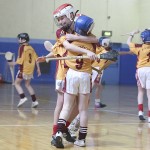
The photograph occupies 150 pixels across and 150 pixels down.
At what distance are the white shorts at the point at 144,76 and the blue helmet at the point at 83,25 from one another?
139 inches

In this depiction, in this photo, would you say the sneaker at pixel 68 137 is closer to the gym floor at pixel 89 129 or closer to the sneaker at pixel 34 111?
the gym floor at pixel 89 129

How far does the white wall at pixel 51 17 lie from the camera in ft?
74.7

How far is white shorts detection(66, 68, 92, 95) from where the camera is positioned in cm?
587

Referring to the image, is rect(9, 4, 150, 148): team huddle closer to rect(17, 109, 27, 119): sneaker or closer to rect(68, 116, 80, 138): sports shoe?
rect(68, 116, 80, 138): sports shoe

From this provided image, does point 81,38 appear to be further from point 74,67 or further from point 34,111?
point 34,111

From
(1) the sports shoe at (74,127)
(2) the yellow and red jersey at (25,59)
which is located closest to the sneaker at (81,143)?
(1) the sports shoe at (74,127)

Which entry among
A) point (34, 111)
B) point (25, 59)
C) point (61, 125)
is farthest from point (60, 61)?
point (25, 59)

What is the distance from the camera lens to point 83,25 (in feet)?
19.2

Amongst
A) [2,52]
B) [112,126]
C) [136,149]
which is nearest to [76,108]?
[136,149]

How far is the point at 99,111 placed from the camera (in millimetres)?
10703

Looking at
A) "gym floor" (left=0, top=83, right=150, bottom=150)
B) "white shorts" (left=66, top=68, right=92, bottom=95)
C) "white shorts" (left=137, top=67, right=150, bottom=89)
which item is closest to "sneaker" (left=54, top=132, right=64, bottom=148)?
"gym floor" (left=0, top=83, right=150, bottom=150)

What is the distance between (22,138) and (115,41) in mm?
19191

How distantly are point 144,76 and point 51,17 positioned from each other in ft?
49.0

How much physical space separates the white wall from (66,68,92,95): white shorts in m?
17.2
